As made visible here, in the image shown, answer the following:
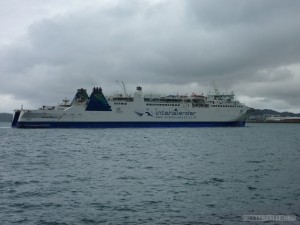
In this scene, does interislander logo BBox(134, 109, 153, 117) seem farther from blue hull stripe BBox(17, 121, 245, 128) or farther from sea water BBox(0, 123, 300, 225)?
sea water BBox(0, 123, 300, 225)

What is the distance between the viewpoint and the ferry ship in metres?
84.2

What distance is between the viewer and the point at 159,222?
1142cm

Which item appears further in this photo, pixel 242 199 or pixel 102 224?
pixel 242 199

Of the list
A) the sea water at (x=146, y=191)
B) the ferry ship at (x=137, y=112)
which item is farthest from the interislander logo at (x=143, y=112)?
the sea water at (x=146, y=191)

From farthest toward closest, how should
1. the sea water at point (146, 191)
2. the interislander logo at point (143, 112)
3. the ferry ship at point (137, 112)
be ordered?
the interislander logo at point (143, 112) < the ferry ship at point (137, 112) < the sea water at point (146, 191)

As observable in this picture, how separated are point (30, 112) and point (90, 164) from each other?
61345 millimetres

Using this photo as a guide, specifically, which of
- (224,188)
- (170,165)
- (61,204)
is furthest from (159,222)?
(170,165)

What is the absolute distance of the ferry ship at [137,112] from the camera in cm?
8425

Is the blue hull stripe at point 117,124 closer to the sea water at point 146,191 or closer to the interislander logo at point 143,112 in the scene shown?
the interislander logo at point 143,112

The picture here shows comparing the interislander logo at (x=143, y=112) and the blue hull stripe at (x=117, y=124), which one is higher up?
the interislander logo at (x=143, y=112)

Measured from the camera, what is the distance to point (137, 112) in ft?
294

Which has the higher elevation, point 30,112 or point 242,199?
point 30,112

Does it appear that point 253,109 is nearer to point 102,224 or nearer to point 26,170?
point 26,170

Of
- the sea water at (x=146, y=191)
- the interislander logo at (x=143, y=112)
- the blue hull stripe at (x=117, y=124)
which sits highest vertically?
the interislander logo at (x=143, y=112)
